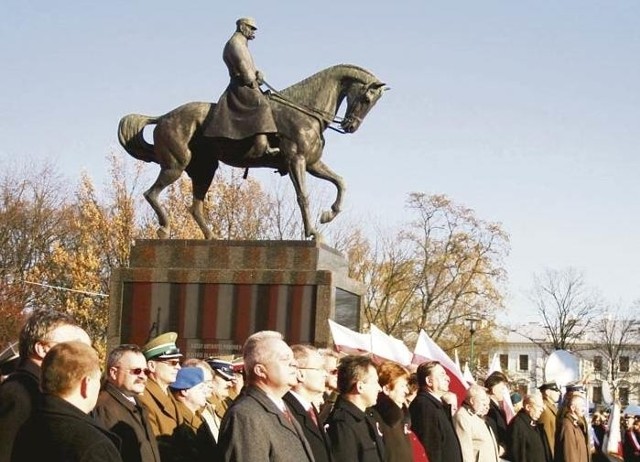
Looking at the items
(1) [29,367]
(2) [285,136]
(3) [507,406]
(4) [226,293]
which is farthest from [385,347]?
(1) [29,367]

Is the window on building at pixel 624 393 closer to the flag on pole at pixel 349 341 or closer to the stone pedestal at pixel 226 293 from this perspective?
the stone pedestal at pixel 226 293

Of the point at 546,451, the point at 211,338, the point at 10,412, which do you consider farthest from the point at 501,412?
the point at 10,412

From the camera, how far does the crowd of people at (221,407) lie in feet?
15.4

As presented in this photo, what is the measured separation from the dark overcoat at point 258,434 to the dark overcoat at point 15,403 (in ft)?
3.26

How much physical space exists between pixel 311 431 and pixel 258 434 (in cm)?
97

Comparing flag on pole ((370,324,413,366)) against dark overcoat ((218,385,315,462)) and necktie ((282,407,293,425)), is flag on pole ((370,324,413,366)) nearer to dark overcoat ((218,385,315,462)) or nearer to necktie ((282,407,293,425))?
necktie ((282,407,293,425))

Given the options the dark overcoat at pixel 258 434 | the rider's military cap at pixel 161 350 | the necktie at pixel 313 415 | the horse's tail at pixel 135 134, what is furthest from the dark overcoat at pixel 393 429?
the horse's tail at pixel 135 134

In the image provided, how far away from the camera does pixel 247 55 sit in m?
16.3

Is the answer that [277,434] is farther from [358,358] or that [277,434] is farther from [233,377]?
[233,377]

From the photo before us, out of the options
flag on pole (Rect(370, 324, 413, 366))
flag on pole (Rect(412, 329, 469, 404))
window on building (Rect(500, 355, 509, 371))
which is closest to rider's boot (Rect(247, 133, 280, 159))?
flag on pole (Rect(412, 329, 469, 404))

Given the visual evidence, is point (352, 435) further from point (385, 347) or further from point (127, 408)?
point (385, 347)

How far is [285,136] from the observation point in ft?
54.6

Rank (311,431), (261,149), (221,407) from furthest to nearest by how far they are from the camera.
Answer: (261,149) → (221,407) → (311,431)

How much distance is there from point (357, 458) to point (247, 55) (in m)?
9.61
